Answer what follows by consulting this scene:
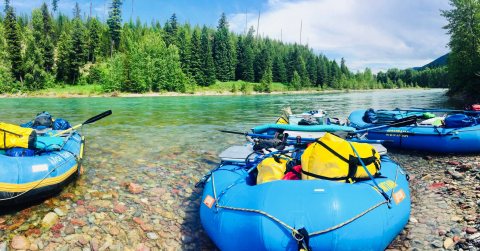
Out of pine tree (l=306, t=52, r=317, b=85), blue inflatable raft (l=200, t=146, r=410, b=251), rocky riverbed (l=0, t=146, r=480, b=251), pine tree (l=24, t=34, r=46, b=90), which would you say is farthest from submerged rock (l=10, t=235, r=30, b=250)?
pine tree (l=306, t=52, r=317, b=85)

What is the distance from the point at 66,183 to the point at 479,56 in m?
40.9

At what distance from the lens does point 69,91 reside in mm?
58000

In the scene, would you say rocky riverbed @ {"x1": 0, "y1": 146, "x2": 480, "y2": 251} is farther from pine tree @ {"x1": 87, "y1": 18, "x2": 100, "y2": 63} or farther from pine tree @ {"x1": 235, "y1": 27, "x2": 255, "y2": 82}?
pine tree @ {"x1": 235, "y1": 27, "x2": 255, "y2": 82}

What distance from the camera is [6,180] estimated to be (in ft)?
17.9

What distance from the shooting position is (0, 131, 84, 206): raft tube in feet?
18.1

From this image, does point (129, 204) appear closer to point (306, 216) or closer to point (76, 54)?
point (306, 216)

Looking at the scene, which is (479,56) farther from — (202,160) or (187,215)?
(187,215)

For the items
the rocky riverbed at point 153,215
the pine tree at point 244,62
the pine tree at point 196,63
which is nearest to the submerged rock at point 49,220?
the rocky riverbed at point 153,215

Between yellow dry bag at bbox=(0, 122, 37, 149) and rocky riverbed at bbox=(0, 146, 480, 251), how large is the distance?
1284mm

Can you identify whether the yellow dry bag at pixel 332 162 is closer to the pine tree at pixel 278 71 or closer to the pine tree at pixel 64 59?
the pine tree at pixel 64 59

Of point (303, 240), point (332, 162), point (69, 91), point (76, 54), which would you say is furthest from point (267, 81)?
point (303, 240)

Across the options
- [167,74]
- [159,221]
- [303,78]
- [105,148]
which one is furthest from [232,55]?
[159,221]

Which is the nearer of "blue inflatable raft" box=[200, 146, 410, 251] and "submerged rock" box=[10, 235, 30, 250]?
"blue inflatable raft" box=[200, 146, 410, 251]

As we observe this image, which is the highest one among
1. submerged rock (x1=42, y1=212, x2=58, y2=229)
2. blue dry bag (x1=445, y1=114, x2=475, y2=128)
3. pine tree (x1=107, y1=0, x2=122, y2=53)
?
pine tree (x1=107, y1=0, x2=122, y2=53)
